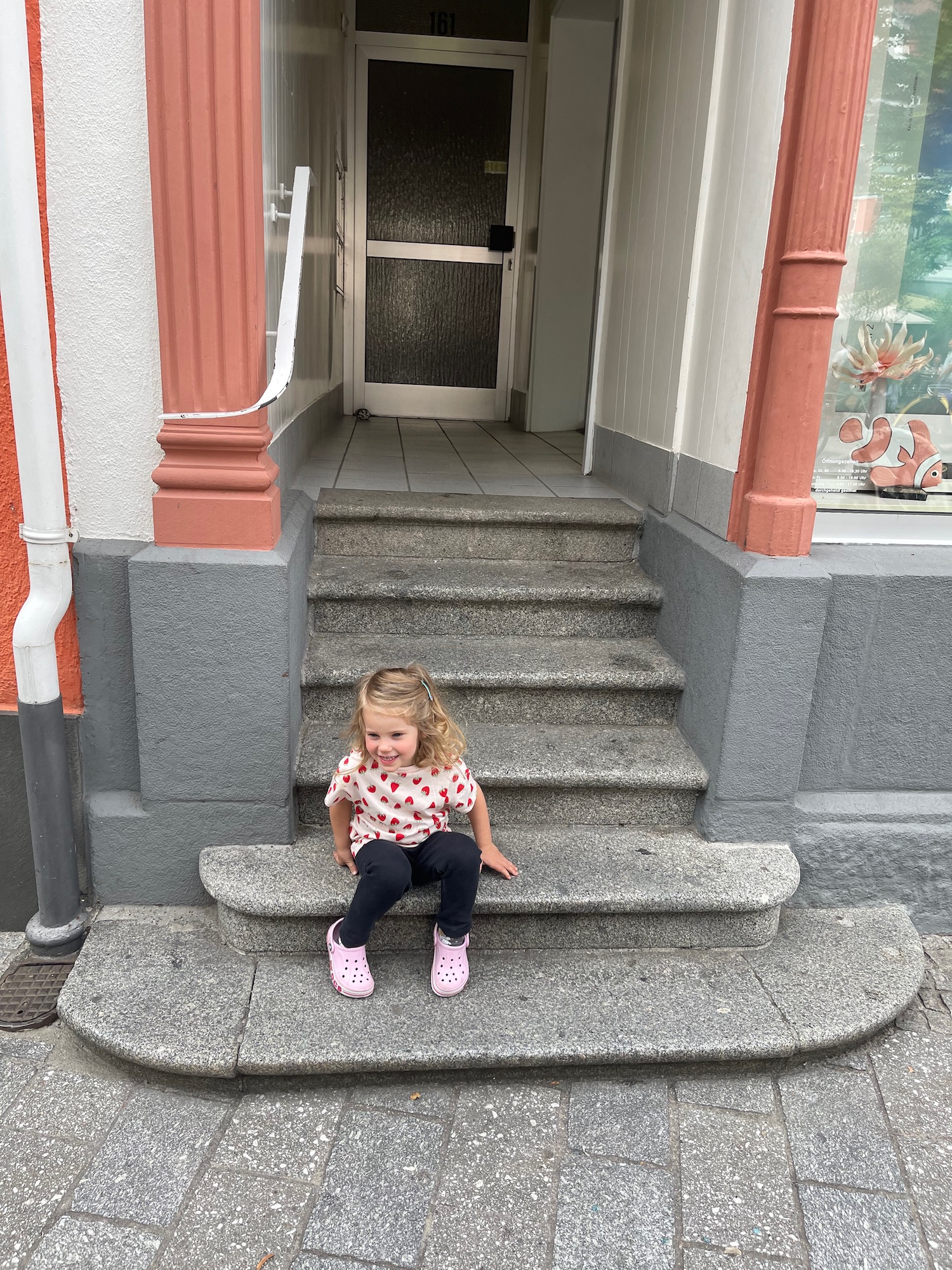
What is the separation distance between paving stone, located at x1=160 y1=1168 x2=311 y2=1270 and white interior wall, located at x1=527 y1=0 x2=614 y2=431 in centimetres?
495

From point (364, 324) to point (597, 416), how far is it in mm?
3022

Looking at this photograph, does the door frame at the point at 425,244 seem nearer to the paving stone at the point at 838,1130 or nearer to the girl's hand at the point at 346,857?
the girl's hand at the point at 346,857

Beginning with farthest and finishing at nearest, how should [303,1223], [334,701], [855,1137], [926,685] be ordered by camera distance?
[334,701] → [926,685] → [855,1137] → [303,1223]

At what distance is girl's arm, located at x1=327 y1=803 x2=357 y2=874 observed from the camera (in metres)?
2.35

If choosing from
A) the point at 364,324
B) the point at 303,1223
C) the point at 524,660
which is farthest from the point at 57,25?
the point at 364,324

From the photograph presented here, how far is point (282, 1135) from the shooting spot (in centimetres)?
197

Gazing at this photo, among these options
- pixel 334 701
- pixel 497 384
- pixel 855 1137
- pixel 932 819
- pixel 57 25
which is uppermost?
pixel 57 25

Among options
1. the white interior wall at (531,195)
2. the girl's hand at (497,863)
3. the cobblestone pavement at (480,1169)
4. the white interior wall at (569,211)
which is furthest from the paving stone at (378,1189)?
the white interior wall at (531,195)

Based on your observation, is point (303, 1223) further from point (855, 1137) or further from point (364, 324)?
point (364, 324)

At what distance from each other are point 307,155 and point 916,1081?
3.68 metres

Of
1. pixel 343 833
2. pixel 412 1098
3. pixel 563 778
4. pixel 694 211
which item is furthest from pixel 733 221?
pixel 412 1098

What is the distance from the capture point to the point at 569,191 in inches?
223

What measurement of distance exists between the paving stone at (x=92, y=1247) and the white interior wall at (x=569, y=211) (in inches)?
200

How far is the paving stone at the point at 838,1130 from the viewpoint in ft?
6.36
